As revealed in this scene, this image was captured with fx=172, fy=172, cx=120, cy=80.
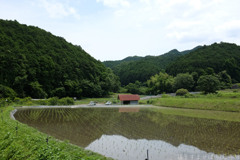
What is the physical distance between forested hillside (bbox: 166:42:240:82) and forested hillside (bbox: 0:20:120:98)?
113 ft

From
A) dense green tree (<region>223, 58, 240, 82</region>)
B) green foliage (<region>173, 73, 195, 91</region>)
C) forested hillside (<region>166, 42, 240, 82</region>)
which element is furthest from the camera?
forested hillside (<region>166, 42, 240, 82</region>)

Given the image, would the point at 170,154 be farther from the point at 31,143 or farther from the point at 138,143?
the point at 31,143

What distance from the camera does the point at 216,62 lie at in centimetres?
7125

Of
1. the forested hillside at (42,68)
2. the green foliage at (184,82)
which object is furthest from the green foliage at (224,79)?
the forested hillside at (42,68)

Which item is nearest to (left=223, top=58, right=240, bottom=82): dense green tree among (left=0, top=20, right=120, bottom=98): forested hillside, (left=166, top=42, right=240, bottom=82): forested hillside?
(left=166, top=42, right=240, bottom=82): forested hillside

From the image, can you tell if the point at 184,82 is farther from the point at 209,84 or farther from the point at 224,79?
the point at 209,84

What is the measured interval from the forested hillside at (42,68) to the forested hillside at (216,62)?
113ft

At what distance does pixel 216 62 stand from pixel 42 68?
66.4 m

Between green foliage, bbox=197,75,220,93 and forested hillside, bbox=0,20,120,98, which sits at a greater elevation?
forested hillside, bbox=0,20,120,98

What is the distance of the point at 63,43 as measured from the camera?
227 ft

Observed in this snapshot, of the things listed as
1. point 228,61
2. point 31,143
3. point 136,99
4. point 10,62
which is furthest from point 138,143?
point 228,61

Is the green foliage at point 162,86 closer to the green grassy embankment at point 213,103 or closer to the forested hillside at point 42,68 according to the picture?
the forested hillside at point 42,68

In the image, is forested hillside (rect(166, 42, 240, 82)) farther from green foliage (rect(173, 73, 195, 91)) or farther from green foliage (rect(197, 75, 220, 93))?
green foliage (rect(197, 75, 220, 93))

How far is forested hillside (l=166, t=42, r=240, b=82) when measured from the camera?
6931cm
